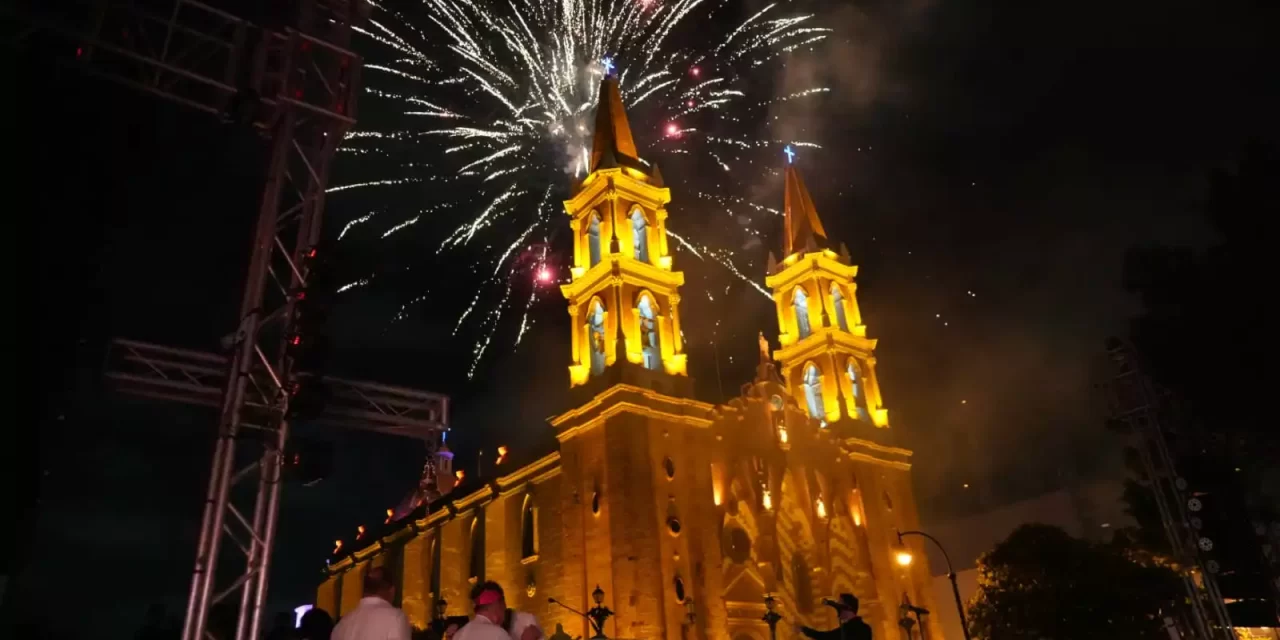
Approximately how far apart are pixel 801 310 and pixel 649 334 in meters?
11.4

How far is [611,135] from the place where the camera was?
37188mm

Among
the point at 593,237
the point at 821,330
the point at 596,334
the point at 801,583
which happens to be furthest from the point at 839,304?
the point at 801,583

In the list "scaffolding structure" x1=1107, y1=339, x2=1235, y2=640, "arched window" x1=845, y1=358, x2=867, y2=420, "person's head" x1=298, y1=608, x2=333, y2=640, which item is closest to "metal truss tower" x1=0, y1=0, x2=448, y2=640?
"person's head" x1=298, y1=608, x2=333, y2=640

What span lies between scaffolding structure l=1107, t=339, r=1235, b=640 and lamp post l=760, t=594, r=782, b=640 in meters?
9.95

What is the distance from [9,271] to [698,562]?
926 inches

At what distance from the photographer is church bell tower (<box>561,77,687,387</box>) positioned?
32.5 meters

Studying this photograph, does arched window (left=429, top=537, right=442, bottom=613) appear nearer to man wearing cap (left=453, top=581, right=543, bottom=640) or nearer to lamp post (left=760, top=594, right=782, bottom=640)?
lamp post (left=760, top=594, right=782, bottom=640)

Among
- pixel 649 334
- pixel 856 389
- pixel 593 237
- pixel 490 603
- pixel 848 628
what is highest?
pixel 593 237

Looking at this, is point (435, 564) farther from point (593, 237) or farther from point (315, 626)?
point (315, 626)

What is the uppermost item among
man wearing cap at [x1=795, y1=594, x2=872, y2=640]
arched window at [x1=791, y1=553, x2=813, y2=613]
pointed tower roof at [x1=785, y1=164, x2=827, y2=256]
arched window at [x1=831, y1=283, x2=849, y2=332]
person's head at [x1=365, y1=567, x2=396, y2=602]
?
pointed tower roof at [x1=785, y1=164, x2=827, y2=256]

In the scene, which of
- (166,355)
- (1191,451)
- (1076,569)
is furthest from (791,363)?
(166,355)

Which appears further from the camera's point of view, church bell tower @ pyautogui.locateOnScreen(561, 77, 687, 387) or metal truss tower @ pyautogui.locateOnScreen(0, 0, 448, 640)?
church bell tower @ pyautogui.locateOnScreen(561, 77, 687, 387)

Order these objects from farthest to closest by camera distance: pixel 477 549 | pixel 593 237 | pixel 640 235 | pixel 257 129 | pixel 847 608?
pixel 477 549 < pixel 640 235 < pixel 593 237 < pixel 257 129 < pixel 847 608

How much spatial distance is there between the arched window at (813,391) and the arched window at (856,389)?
1378mm
